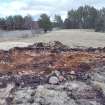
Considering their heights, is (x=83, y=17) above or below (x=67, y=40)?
below

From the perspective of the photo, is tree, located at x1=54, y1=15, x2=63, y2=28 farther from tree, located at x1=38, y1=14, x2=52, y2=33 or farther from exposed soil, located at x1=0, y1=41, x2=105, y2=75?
exposed soil, located at x1=0, y1=41, x2=105, y2=75

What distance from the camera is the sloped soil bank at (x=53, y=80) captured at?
10.9 meters

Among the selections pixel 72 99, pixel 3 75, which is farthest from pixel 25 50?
pixel 72 99

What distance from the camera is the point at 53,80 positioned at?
1188 cm

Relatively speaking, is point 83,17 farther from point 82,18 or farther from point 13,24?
point 13,24

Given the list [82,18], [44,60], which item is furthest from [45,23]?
[44,60]

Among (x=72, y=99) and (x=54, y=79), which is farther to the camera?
(x=54, y=79)

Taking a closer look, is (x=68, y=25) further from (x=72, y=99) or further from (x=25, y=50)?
(x=72, y=99)

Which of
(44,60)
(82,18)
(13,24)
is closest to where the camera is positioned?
(44,60)

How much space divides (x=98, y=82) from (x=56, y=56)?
156 inches

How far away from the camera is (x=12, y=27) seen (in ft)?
176

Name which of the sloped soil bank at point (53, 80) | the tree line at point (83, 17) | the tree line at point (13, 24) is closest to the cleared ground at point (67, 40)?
the tree line at point (13, 24)

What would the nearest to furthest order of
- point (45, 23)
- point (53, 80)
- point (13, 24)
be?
point (53, 80) < point (13, 24) < point (45, 23)

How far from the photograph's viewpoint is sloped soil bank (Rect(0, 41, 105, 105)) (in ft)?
35.7
